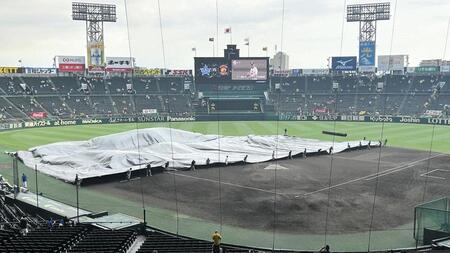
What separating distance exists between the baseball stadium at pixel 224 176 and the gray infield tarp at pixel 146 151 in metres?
0.13

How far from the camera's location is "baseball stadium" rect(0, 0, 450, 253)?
14.8m

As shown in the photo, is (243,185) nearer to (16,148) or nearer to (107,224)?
(107,224)

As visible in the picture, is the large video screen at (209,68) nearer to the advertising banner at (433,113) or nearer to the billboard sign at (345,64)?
the billboard sign at (345,64)

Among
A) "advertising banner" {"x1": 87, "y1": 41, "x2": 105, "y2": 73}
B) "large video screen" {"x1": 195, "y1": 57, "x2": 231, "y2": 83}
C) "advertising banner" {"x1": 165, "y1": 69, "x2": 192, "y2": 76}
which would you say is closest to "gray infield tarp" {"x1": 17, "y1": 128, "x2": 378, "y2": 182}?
"large video screen" {"x1": 195, "y1": 57, "x2": 231, "y2": 83}

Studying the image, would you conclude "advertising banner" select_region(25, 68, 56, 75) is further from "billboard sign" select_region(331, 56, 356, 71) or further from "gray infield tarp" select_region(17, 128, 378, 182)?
"billboard sign" select_region(331, 56, 356, 71)

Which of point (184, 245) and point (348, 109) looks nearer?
point (184, 245)

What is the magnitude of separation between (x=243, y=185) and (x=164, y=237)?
992 centimetres

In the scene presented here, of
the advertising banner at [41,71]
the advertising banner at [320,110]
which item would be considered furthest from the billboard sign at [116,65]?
the advertising banner at [320,110]

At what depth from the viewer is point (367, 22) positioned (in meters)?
73.1

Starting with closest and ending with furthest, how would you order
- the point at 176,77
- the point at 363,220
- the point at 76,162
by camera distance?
the point at 363,220 < the point at 76,162 < the point at 176,77

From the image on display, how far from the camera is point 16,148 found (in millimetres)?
38562

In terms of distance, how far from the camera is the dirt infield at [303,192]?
57.6 ft

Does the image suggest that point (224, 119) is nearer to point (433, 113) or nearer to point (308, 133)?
point (308, 133)

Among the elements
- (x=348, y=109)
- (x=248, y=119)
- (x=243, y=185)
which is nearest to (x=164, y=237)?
(x=243, y=185)
